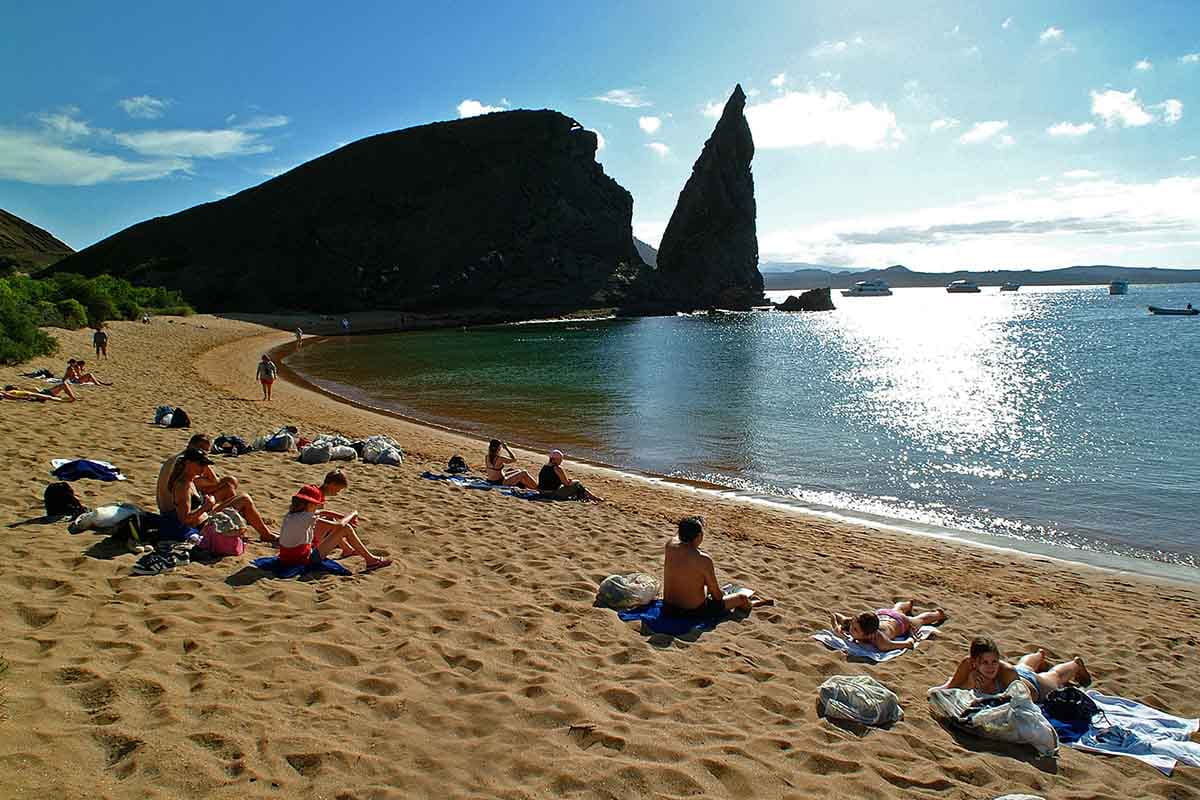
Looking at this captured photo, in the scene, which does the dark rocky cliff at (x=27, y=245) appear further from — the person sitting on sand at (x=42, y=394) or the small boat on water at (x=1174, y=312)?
the small boat on water at (x=1174, y=312)

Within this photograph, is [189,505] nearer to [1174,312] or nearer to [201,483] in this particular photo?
[201,483]

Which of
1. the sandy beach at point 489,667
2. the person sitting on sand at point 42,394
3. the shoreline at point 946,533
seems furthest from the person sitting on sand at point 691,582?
the person sitting on sand at point 42,394

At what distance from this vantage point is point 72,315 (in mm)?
34562

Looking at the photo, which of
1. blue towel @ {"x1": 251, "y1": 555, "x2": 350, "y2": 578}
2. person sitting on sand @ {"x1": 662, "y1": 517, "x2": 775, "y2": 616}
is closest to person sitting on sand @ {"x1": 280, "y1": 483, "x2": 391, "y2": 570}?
blue towel @ {"x1": 251, "y1": 555, "x2": 350, "y2": 578}

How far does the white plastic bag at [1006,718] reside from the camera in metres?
4.80

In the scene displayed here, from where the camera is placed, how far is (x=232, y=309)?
3164 inches

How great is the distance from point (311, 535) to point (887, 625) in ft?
18.8

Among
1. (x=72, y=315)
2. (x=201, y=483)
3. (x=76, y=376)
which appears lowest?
(x=201, y=483)

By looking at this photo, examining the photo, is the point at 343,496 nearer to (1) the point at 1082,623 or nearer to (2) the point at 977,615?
(2) the point at 977,615

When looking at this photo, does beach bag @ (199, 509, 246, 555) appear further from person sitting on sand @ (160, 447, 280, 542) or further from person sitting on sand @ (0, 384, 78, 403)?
person sitting on sand @ (0, 384, 78, 403)

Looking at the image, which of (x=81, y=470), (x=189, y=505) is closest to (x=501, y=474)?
(x=189, y=505)

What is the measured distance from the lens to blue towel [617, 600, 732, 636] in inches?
249

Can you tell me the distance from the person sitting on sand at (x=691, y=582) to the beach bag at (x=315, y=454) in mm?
7545

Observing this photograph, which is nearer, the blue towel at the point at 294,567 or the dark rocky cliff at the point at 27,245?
the blue towel at the point at 294,567
